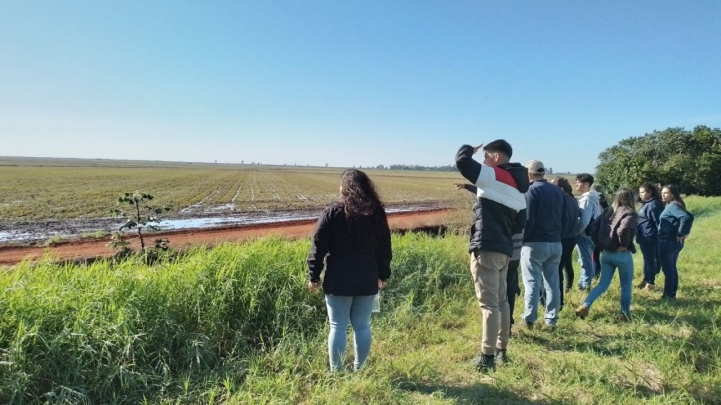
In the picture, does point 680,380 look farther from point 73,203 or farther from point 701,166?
point 701,166

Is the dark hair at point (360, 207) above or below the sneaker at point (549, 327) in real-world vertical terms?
above

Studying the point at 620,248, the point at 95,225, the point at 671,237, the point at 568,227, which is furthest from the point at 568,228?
the point at 95,225

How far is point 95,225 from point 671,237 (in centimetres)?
1662

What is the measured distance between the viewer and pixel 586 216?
204 inches

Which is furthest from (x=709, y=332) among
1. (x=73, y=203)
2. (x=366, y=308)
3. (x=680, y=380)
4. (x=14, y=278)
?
(x=73, y=203)

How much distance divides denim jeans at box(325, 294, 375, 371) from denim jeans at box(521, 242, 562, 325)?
1934 millimetres

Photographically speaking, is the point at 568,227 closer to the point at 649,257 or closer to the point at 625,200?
the point at 625,200

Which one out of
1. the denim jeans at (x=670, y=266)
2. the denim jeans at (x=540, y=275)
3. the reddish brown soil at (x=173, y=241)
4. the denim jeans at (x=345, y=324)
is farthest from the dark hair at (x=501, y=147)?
the reddish brown soil at (x=173, y=241)

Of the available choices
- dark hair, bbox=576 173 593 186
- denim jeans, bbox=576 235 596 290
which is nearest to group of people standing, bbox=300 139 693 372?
dark hair, bbox=576 173 593 186

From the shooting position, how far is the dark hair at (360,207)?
2721mm

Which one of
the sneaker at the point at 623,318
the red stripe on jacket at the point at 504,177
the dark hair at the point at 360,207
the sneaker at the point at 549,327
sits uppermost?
the red stripe on jacket at the point at 504,177

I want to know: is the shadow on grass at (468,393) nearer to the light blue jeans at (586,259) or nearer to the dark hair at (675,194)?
the light blue jeans at (586,259)

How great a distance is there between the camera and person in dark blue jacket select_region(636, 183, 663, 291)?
5230 millimetres

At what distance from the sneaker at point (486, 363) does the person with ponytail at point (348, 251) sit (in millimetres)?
1015
